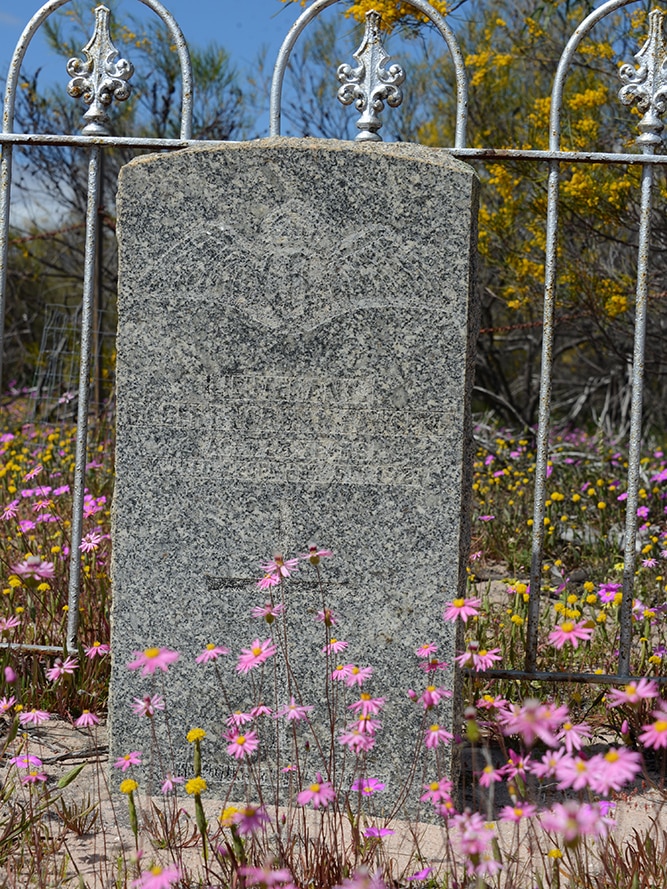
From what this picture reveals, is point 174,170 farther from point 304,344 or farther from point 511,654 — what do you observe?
point 511,654

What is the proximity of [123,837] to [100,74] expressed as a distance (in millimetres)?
2091

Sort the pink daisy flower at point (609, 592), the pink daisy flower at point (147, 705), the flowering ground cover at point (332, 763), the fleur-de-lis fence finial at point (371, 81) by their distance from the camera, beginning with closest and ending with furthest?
the flowering ground cover at point (332, 763) → the pink daisy flower at point (147, 705) → the fleur-de-lis fence finial at point (371, 81) → the pink daisy flower at point (609, 592)

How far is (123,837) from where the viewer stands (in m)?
2.27

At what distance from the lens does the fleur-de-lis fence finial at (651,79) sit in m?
2.60

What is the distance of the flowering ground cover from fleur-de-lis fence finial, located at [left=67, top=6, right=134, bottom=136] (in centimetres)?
136

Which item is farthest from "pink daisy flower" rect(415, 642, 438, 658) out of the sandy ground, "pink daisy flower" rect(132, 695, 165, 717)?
"pink daisy flower" rect(132, 695, 165, 717)

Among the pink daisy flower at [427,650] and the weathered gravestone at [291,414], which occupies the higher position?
the weathered gravestone at [291,414]

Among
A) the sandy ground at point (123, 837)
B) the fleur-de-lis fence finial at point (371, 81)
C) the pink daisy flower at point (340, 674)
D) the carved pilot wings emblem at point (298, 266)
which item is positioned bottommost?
the sandy ground at point (123, 837)

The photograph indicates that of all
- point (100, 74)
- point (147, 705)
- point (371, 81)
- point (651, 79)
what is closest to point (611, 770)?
point (147, 705)

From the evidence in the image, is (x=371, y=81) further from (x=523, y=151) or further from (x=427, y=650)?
(x=427, y=650)

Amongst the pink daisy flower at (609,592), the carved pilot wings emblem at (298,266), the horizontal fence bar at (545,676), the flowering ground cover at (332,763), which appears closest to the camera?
the flowering ground cover at (332,763)

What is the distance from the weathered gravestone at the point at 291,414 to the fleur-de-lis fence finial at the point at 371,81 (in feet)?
0.79

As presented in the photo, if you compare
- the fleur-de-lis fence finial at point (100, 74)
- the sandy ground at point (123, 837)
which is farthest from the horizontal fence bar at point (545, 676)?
the fleur-de-lis fence finial at point (100, 74)

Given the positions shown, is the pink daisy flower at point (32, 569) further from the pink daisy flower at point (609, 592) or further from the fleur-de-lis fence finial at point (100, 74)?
the pink daisy flower at point (609, 592)
